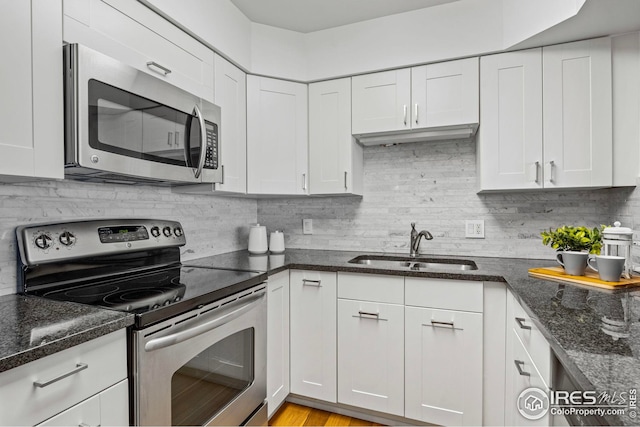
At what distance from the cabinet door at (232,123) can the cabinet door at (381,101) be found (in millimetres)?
733

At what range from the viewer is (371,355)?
1.86 meters

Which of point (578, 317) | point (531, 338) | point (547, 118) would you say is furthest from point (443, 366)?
point (547, 118)

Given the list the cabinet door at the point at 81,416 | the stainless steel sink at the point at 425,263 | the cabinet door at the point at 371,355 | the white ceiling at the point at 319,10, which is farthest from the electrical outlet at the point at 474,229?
the cabinet door at the point at 81,416

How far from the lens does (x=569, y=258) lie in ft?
4.91

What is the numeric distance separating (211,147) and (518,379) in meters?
1.79

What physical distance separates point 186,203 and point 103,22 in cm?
107

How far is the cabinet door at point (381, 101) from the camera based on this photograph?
210 centimetres

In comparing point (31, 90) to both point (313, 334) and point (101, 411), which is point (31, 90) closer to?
point (101, 411)

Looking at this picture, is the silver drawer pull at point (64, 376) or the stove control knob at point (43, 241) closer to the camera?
the silver drawer pull at point (64, 376)

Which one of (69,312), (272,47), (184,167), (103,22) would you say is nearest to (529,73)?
(272,47)

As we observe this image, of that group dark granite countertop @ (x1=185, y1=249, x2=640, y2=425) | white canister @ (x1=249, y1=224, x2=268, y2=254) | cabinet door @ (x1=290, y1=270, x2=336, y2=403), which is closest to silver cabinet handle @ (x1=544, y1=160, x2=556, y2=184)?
dark granite countertop @ (x1=185, y1=249, x2=640, y2=425)

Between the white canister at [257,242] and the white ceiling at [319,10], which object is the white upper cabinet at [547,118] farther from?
the white canister at [257,242]

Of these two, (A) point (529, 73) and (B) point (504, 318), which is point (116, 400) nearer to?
(B) point (504, 318)

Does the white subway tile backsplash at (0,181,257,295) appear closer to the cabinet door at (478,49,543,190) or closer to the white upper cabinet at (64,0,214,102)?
the white upper cabinet at (64,0,214,102)
